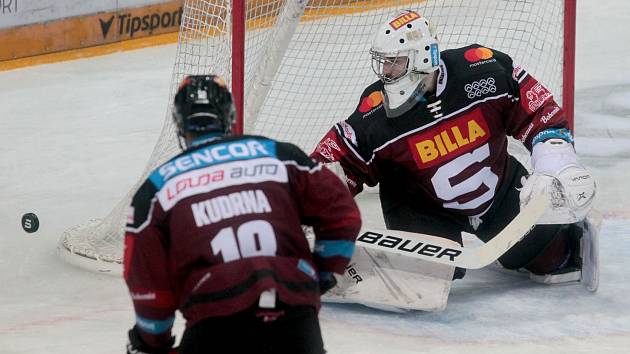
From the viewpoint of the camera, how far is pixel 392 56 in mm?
4547

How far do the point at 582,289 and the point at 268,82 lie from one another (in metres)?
1.32

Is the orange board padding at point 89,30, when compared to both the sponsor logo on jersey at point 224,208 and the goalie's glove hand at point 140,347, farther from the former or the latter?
the sponsor logo on jersey at point 224,208

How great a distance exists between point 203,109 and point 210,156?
106mm

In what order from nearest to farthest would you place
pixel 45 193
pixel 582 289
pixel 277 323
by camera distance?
pixel 277 323 → pixel 582 289 → pixel 45 193

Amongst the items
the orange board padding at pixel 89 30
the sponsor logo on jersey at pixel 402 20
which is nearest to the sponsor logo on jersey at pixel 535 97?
the sponsor logo on jersey at pixel 402 20

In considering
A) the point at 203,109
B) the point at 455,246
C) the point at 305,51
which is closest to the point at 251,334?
the point at 203,109

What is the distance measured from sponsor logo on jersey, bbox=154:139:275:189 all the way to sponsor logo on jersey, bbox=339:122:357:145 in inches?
70.8

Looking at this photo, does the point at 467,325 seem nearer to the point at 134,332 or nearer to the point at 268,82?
the point at 268,82

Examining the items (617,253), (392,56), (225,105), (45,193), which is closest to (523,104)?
(392,56)

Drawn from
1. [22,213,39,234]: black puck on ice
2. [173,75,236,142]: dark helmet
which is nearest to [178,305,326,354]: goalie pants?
[173,75,236,142]: dark helmet

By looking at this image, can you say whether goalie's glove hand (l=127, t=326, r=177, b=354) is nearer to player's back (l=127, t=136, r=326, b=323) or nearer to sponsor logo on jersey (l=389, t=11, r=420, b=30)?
player's back (l=127, t=136, r=326, b=323)

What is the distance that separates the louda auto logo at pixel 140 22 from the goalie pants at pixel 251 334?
19.3 feet

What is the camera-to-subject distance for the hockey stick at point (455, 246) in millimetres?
4477

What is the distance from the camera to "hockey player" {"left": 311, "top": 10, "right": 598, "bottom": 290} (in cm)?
457
